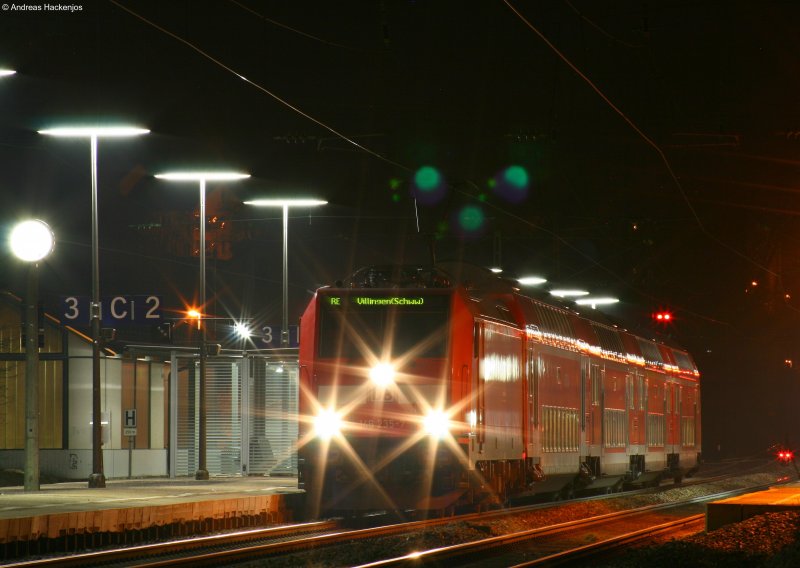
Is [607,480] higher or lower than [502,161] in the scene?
lower

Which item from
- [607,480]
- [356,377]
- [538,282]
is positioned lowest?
[607,480]

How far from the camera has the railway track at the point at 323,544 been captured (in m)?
14.6

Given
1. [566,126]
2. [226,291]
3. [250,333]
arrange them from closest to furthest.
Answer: [566,126] < [250,333] < [226,291]

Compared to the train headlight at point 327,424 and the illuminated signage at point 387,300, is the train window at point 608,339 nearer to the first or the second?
the illuminated signage at point 387,300

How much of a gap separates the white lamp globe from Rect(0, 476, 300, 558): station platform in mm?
4030

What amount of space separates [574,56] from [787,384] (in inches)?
2693

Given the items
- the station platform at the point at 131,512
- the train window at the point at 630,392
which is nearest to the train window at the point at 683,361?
the train window at the point at 630,392

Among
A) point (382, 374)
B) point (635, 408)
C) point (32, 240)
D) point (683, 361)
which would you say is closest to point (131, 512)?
point (382, 374)

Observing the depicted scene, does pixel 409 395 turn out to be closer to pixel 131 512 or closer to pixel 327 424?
pixel 327 424

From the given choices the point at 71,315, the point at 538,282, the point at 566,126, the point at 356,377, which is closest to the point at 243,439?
the point at 71,315

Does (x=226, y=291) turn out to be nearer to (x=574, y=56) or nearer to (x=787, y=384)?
(x=574, y=56)

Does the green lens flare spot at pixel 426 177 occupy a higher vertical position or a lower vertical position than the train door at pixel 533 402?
Answer: higher

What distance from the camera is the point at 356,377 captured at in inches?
778

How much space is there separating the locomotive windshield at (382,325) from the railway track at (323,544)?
8.36 ft
